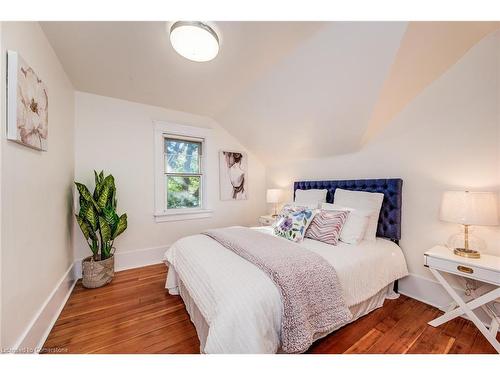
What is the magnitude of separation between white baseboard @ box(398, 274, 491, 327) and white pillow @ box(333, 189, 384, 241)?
53cm

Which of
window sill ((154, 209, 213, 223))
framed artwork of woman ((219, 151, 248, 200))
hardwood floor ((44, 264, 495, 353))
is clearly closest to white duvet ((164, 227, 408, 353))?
hardwood floor ((44, 264, 495, 353))

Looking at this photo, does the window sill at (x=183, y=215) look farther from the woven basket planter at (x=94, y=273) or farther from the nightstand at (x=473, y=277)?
the nightstand at (x=473, y=277)

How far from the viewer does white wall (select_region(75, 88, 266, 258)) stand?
98.7 inches

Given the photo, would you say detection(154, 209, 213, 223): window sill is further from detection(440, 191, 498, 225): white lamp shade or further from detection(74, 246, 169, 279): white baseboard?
detection(440, 191, 498, 225): white lamp shade

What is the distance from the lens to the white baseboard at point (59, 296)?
4.19 feet

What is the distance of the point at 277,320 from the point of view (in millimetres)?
1135

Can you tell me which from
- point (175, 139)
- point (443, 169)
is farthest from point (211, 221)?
point (443, 169)

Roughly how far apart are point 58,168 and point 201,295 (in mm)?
Result: 1817

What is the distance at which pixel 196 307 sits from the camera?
1521 mm

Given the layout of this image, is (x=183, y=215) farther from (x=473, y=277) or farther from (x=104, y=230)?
(x=473, y=277)

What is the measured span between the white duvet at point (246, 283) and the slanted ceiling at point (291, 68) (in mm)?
1372

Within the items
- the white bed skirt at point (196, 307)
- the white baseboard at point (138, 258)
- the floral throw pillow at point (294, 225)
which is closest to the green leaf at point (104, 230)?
the white baseboard at point (138, 258)

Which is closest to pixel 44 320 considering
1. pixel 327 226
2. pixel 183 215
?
pixel 183 215

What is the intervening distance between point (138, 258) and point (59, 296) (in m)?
1.01
